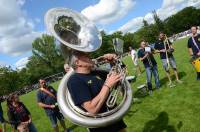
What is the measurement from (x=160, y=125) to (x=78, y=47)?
17.5ft

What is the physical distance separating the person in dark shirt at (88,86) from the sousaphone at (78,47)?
0.09m

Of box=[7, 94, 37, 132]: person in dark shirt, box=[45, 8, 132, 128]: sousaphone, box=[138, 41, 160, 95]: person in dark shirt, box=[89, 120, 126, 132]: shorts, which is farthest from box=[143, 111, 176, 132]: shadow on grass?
box=[45, 8, 132, 128]: sousaphone

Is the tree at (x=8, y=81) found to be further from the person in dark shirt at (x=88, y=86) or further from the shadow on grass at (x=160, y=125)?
the person in dark shirt at (x=88, y=86)

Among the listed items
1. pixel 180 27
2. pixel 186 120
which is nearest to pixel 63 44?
pixel 186 120

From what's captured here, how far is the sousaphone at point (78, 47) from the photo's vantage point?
3264mm

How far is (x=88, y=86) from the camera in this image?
3395mm

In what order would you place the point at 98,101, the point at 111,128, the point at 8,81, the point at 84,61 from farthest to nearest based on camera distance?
the point at 8,81 → the point at 111,128 → the point at 84,61 → the point at 98,101

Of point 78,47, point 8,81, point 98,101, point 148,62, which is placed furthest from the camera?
point 8,81

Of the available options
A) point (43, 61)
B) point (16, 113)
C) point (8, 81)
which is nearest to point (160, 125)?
point (16, 113)

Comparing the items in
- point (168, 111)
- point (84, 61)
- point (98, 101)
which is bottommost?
point (168, 111)

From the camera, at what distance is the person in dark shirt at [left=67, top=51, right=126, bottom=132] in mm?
3203

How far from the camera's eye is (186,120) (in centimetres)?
766

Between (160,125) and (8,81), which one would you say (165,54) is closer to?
(160,125)

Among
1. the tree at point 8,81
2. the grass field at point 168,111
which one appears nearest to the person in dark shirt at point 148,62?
the grass field at point 168,111
